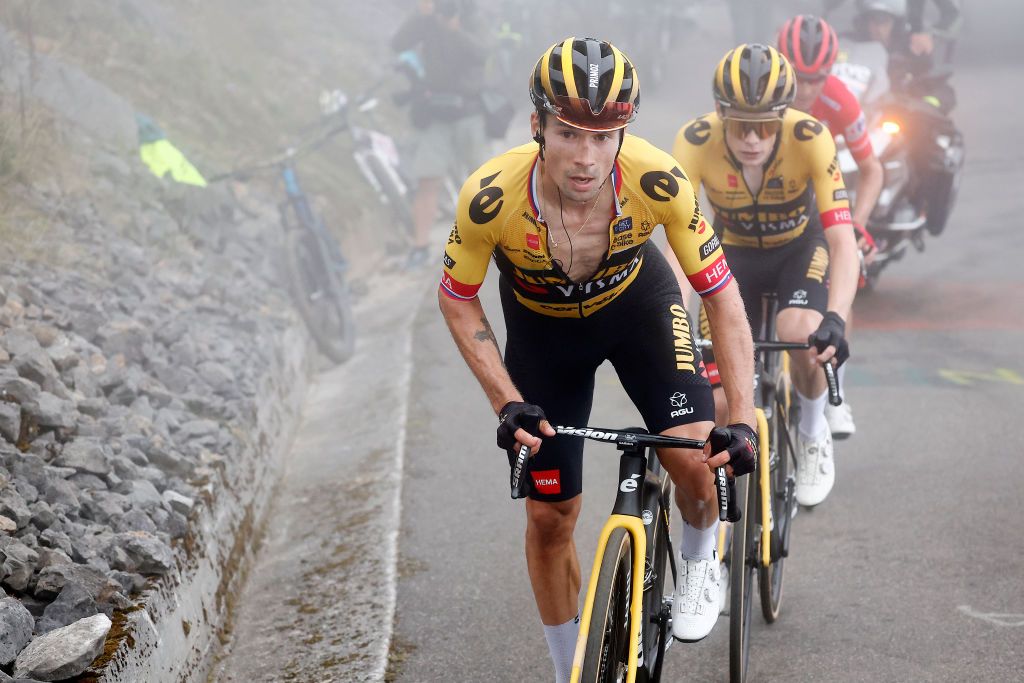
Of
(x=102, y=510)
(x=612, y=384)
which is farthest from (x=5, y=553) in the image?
(x=612, y=384)

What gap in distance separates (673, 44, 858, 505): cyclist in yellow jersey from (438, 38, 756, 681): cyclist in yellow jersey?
145 cm

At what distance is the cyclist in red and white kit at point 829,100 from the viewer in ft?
22.1

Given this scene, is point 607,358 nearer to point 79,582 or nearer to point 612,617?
point 612,617

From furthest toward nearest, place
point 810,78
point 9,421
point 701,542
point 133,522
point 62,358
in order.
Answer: point 810,78 < point 62,358 < point 9,421 < point 133,522 < point 701,542

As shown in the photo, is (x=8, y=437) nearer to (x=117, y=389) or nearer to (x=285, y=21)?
(x=117, y=389)

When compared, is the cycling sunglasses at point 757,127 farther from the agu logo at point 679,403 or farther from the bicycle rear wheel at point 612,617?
the bicycle rear wheel at point 612,617

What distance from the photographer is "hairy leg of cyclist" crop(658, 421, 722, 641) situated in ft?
13.1

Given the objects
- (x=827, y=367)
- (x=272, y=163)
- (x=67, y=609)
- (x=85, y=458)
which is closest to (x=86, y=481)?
(x=85, y=458)

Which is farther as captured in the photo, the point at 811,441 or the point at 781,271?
the point at 781,271

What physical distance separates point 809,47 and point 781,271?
5.96ft

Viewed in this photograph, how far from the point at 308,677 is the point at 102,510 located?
3.43 feet

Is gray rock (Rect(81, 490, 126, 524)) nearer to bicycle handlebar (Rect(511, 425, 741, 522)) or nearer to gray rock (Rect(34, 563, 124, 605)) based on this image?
gray rock (Rect(34, 563, 124, 605))

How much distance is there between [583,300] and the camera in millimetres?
4023

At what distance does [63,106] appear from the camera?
9703 millimetres
